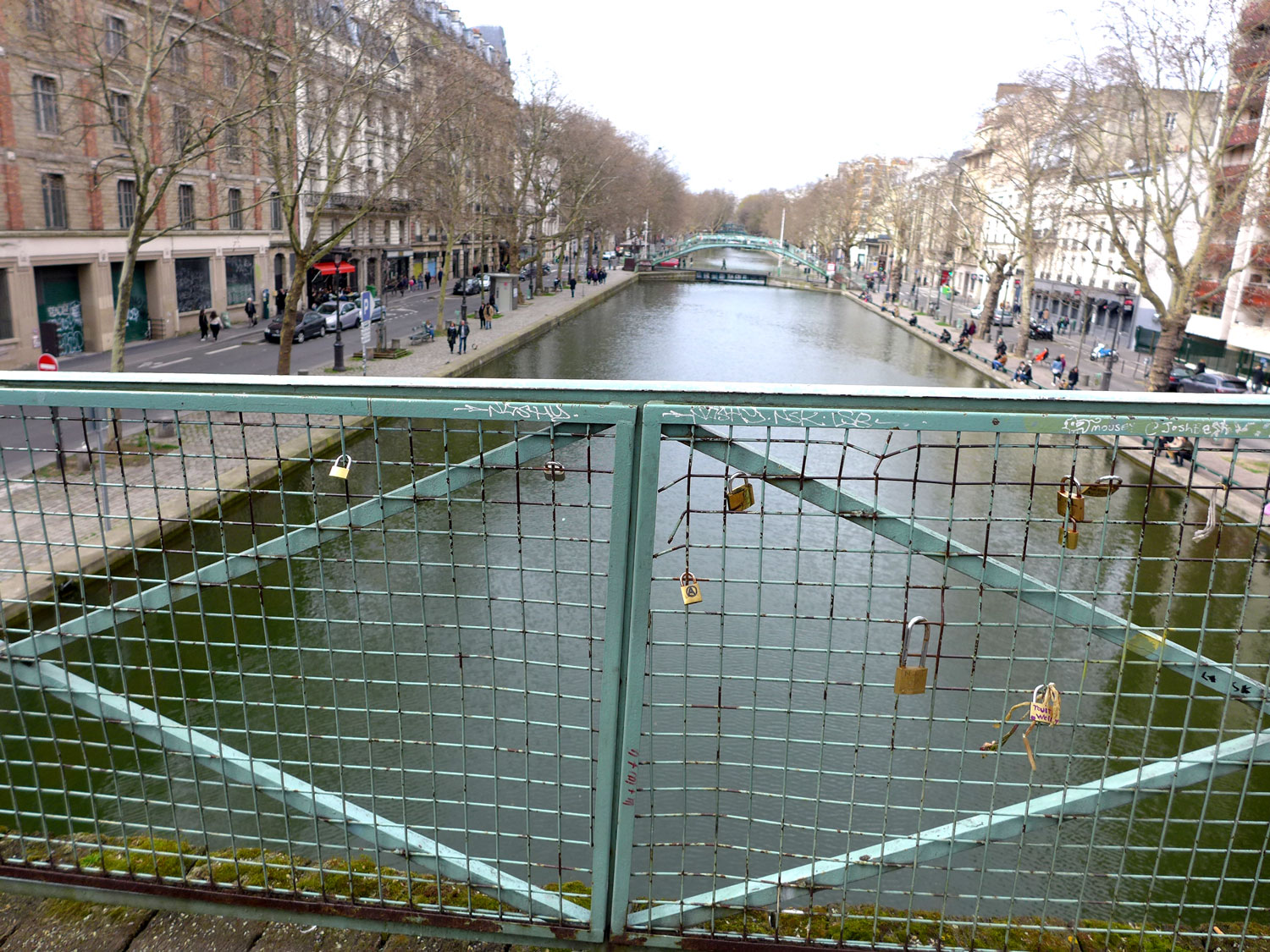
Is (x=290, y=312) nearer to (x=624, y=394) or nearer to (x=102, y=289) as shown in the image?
(x=102, y=289)

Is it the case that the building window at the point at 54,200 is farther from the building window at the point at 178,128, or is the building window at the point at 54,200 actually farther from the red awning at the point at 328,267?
the red awning at the point at 328,267

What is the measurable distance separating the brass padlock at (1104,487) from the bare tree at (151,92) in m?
15.2

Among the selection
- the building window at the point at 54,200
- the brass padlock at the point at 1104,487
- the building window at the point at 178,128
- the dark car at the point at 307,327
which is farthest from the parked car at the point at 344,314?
the brass padlock at the point at 1104,487

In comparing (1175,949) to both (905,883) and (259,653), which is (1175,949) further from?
(259,653)

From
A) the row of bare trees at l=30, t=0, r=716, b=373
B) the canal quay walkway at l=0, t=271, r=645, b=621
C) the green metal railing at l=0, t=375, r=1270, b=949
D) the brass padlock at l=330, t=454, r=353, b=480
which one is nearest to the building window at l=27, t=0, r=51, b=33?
the row of bare trees at l=30, t=0, r=716, b=373

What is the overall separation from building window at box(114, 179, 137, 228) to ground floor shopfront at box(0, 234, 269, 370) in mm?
889

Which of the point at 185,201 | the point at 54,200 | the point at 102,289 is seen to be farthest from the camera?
the point at 185,201

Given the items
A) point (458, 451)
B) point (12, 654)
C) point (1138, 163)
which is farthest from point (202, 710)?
point (1138, 163)

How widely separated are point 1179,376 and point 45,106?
3517cm

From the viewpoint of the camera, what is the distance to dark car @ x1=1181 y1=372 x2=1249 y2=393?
99.4 ft

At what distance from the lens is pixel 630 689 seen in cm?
249

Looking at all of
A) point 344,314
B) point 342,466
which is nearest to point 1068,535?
point 342,466

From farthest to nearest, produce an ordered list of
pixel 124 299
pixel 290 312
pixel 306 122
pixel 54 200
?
pixel 54 200 → pixel 306 122 → pixel 290 312 → pixel 124 299

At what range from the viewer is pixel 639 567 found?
2395 millimetres
